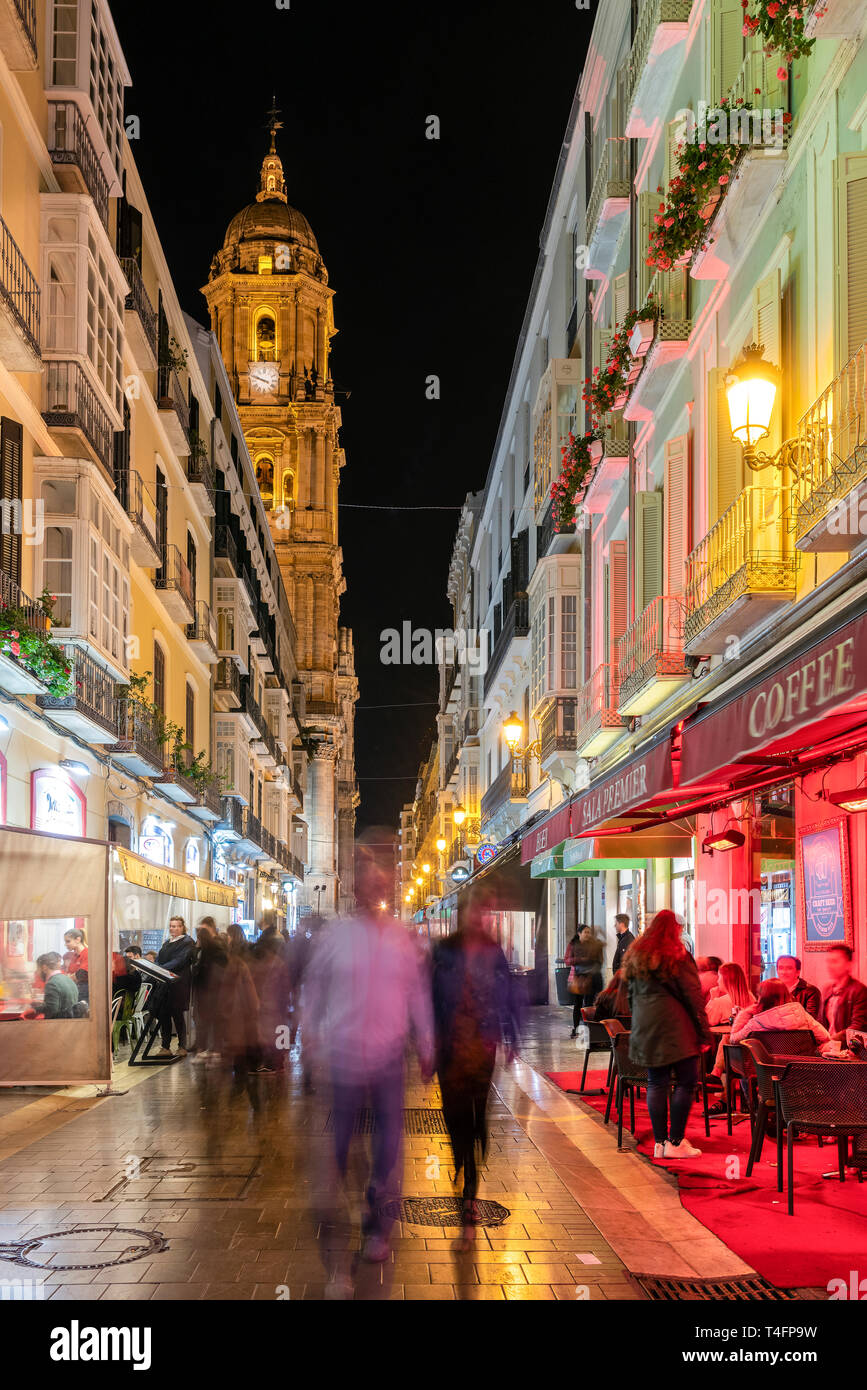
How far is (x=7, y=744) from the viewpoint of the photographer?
1641cm

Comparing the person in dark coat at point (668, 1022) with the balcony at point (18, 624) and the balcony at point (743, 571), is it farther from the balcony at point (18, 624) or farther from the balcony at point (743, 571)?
the balcony at point (18, 624)

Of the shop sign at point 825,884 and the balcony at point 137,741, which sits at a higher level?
the balcony at point 137,741

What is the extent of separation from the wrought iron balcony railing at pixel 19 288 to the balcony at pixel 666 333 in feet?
23.5

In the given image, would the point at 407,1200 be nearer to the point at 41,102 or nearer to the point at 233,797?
the point at 41,102

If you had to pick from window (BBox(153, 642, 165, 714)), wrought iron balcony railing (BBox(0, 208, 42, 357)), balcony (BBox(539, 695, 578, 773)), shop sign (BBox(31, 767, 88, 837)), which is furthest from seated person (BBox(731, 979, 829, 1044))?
window (BBox(153, 642, 165, 714))

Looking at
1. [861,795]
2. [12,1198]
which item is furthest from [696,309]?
[12,1198]

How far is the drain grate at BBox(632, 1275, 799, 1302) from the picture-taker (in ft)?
18.9

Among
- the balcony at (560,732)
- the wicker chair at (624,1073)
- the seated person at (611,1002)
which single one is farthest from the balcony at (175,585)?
the wicker chair at (624,1073)

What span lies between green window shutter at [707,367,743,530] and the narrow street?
5.89 metres

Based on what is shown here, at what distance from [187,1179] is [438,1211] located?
1754mm

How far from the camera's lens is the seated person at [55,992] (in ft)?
39.5
